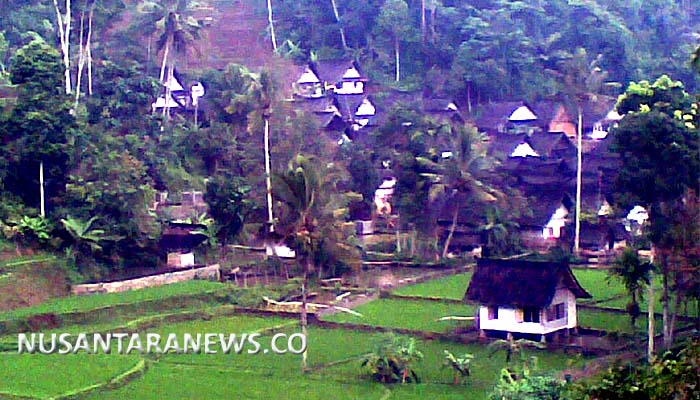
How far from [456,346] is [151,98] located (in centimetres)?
1352

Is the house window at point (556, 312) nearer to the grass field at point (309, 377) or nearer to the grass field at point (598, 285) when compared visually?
the grass field at point (309, 377)

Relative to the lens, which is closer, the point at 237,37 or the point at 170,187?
the point at 170,187

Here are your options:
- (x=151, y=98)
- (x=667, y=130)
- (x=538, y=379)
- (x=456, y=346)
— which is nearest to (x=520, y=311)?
(x=456, y=346)

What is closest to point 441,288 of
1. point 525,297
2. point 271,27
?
point 525,297

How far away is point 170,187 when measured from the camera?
86.3 feet

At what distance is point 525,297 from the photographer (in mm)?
16906

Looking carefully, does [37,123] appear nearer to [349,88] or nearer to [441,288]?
[441,288]

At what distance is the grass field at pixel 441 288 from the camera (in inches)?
825

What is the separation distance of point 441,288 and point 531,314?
16.1 ft

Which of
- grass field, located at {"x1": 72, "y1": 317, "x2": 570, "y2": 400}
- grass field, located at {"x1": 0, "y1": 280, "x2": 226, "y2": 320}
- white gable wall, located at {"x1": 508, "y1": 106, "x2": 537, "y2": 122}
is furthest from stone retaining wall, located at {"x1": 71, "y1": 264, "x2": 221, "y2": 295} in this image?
white gable wall, located at {"x1": 508, "y1": 106, "x2": 537, "y2": 122}

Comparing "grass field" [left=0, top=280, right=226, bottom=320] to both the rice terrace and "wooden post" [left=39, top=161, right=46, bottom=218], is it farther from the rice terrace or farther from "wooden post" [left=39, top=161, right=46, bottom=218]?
"wooden post" [left=39, top=161, right=46, bottom=218]

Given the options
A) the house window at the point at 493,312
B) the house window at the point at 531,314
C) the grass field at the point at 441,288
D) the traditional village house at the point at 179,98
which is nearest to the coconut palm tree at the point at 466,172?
the grass field at the point at 441,288

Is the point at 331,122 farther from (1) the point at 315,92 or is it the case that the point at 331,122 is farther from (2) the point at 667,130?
(2) the point at 667,130

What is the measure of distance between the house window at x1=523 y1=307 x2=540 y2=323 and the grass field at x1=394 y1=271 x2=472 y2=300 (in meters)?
3.39
